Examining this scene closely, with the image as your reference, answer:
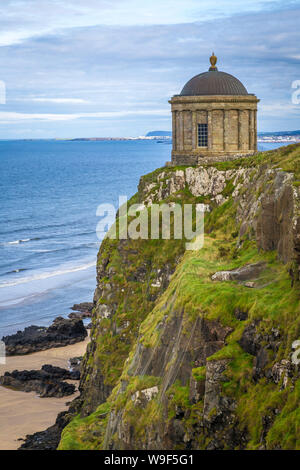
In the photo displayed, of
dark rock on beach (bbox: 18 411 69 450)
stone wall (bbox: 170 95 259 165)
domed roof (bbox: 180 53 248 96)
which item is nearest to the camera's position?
dark rock on beach (bbox: 18 411 69 450)

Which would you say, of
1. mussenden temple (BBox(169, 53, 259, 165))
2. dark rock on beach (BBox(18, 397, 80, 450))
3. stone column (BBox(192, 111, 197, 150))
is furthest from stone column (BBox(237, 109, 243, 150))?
dark rock on beach (BBox(18, 397, 80, 450))

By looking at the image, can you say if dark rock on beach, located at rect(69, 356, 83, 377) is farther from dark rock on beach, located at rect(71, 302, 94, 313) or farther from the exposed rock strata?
dark rock on beach, located at rect(71, 302, 94, 313)

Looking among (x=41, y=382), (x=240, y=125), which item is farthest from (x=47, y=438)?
(x=240, y=125)

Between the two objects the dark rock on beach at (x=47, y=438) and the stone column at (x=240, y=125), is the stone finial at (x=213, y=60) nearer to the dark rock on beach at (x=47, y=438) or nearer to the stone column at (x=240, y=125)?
the stone column at (x=240, y=125)

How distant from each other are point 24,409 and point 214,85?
27771mm

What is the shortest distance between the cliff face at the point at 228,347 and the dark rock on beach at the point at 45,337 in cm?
2477

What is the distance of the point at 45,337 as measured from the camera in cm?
5725

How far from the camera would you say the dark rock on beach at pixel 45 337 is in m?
55.5

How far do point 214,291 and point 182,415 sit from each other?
458 cm

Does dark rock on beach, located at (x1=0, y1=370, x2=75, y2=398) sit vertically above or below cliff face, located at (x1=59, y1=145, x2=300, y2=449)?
below

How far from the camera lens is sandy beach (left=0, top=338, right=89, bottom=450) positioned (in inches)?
1571

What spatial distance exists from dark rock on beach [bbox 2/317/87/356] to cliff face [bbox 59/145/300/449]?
81.3 feet
